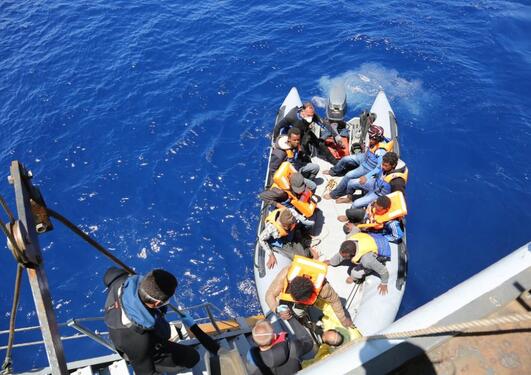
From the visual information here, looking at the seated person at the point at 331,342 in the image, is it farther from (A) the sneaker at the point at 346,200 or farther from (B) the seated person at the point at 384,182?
(A) the sneaker at the point at 346,200

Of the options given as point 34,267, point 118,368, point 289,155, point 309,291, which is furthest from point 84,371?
point 289,155

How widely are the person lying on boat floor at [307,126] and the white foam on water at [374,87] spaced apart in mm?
3719

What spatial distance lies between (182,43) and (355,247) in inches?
508

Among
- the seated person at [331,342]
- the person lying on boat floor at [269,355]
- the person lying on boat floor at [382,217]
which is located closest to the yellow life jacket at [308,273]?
the seated person at [331,342]

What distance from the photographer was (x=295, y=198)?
23.2 feet

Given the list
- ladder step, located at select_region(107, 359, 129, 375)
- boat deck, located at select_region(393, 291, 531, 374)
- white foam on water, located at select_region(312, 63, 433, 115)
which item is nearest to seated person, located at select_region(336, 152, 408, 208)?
ladder step, located at select_region(107, 359, 129, 375)

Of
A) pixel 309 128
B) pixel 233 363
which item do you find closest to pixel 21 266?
pixel 233 363

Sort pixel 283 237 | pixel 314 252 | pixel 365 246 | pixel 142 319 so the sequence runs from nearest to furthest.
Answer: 1. pixel 142 319
2. pixel 365 246
3. pixel 283 237
4. pixel 314 252

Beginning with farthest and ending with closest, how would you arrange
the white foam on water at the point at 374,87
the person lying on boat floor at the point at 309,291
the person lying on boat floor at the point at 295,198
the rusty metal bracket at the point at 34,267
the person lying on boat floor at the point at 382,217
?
the white foam on water at the point at 374,87 < the person lying on boat floor at the point at 295,198 < the person lying on boat floor at the point at 382,217 < the person lying on boat floor at the point at 309,291 < the rusty metal bracket at the point at 34,267

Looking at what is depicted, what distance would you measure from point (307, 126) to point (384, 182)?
2.49 m

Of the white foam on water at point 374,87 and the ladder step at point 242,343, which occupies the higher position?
the white foam on water at point 374,87

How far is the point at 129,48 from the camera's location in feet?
49.9

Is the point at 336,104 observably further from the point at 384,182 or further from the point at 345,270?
the point at 345,270

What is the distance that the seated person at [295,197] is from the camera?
682cm
